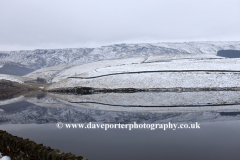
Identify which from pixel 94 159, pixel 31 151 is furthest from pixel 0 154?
pixel 94 159

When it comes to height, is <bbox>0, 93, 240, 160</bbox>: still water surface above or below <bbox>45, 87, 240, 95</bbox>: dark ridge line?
above

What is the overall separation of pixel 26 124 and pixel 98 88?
37.8 meters

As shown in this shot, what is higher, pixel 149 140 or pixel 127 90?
pixel 149 140

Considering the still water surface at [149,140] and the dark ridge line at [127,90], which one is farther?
the dark ridge line at [127,90]

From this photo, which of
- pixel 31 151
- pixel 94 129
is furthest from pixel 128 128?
pixel 31 151

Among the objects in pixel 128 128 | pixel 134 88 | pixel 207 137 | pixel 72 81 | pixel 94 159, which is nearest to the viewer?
pixel 94 159

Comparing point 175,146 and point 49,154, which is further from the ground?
point 49,154

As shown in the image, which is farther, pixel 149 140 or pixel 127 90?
pixel 127 90

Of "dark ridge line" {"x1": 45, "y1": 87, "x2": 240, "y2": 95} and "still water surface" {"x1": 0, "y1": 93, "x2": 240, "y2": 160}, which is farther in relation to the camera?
Answer: "dark ridge line" {"x1": 45, "y1": 87, "x2": 240, "y2": 95}

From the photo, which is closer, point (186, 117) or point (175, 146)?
point (175, 146)

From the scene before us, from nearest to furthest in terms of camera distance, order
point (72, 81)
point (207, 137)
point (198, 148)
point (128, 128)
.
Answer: point (198, 148) → point (207, 137) → point (128, 128) → point (72, 81)

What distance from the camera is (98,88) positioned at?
56875mm

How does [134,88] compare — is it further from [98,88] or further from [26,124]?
[26,124]

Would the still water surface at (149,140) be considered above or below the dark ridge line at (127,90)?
above
